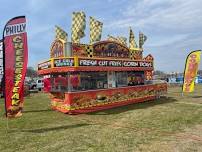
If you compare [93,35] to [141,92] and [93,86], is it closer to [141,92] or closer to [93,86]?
[93,86]

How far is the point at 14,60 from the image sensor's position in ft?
36.4

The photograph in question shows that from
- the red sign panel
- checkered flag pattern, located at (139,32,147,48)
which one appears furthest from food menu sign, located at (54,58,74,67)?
checkered flag pattern, located at (139,32,147,48)

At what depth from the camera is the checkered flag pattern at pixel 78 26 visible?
1794 cm

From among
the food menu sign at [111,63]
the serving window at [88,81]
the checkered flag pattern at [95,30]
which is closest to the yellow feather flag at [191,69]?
the food menu sign at [111,63]

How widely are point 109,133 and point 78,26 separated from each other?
9625 millimetres

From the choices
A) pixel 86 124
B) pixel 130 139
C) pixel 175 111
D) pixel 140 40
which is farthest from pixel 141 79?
pixel 130 139

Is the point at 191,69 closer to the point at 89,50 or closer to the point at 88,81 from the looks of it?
the point at 89,50

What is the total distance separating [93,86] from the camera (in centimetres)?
1698

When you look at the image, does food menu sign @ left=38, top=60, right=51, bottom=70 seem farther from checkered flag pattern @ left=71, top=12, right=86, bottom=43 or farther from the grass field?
the grass field

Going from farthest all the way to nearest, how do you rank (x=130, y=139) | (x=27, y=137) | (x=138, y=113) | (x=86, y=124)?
1. (x=138, y=113)
2. (x=86, y=124)
3. (x=27, y=137)
4. (x=130, y=139)

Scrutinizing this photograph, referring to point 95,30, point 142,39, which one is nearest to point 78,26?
point 95,30

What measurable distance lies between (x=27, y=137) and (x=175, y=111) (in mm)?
8535

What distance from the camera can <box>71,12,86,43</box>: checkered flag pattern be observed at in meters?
17.9

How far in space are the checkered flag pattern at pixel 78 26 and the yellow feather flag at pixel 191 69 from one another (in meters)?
9.15
